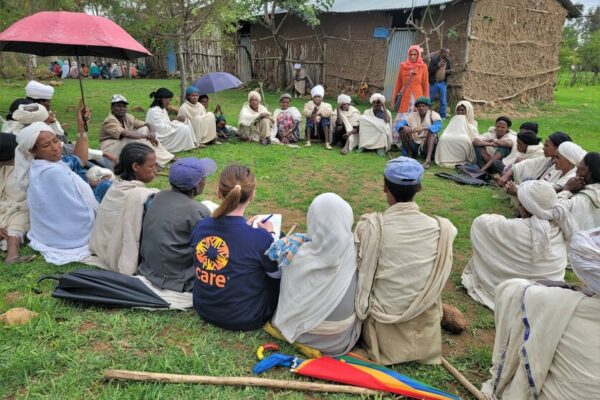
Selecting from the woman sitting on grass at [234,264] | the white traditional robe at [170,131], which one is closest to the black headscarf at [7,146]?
the woman sitting on grass at [234,264]

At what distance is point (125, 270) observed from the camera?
363 centimetres

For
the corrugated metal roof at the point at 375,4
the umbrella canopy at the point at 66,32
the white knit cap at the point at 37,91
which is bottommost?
the white knit cap at the point at 37,91

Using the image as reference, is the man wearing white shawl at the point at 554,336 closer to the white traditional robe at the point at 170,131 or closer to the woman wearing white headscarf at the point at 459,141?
the woman wearing white headscarf at the point at 459,141

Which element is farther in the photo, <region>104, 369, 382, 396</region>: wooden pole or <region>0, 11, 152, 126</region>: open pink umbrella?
<region>0, 11, 152, 126</region>: open pink umbrella

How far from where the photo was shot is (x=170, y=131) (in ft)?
26.9

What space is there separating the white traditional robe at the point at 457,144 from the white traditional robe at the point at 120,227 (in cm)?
586

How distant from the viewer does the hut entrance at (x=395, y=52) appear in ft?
45.1

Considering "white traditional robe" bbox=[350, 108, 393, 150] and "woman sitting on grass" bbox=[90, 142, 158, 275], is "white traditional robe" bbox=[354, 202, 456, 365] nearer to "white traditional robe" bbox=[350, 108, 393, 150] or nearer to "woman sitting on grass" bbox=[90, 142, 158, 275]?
"woman sitting on grass" bbox=[90, 142, 158, 275]

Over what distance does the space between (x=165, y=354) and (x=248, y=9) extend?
14122mm

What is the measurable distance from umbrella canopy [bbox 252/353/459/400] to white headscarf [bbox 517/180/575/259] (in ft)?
5.03

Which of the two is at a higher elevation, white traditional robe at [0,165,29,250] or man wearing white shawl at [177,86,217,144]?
man wearing white shawl at [177,86,217,144]

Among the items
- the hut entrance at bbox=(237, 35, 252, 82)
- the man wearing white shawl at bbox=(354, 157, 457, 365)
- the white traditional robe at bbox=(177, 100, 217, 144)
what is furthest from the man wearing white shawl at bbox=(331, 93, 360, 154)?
the hut entrance at bbox=(237, 35, 252, 82)

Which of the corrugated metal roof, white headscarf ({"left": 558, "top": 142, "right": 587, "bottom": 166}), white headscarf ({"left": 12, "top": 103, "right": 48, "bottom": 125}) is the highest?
the corrugated metal roof

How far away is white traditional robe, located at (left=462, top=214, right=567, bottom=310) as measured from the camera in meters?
3.53
